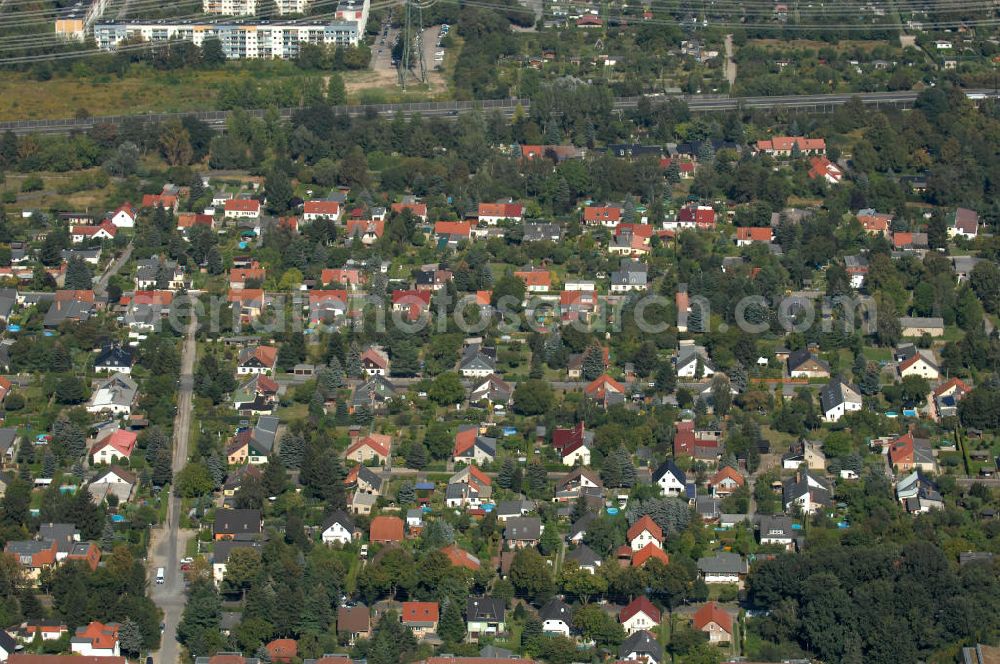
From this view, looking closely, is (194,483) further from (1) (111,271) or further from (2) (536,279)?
(2) (536,279)

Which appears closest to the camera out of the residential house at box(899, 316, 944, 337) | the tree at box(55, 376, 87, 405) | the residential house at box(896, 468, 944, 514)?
the residential house at box(896, 468, 944, 514)

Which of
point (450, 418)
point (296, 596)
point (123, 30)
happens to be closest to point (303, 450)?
point (450, 418)

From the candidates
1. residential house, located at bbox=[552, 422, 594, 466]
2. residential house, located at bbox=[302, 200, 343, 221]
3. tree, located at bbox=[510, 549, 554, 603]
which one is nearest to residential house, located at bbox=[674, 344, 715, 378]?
residential house, located at bbox=[552, 422, 594, 466]

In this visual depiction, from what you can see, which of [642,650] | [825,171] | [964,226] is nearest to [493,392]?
[642,650]

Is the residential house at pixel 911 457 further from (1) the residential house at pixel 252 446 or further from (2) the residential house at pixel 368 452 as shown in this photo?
(1) the residential house at pixel 252 446

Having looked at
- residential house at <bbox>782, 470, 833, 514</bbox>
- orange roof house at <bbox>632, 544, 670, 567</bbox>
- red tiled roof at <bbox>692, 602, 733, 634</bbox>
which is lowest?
red tiled roof at <bbox>692, 602, 733, 634</bbox>

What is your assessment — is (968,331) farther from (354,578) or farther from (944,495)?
(354,578)

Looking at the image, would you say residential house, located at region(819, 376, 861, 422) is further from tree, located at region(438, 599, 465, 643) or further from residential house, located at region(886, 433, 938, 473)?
tree, located at region(438, 599, 465, 643)
